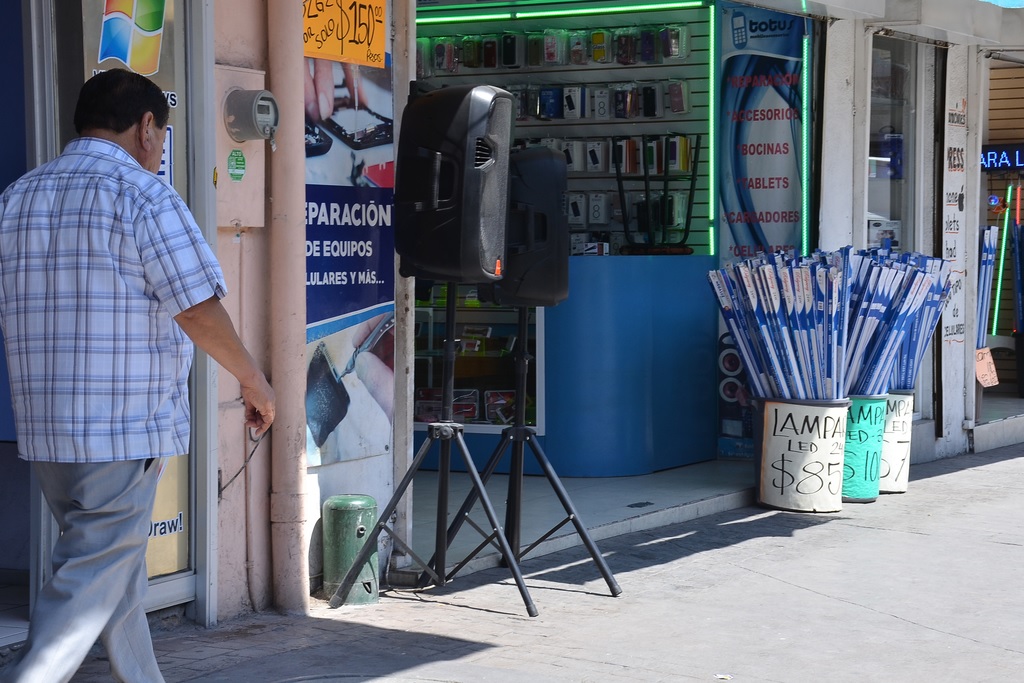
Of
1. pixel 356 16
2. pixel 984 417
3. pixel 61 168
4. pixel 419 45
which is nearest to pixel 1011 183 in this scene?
pixel 984 417

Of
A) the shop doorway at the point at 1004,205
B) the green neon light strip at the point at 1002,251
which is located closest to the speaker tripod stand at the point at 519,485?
the shop doorway at the point at 1004,205

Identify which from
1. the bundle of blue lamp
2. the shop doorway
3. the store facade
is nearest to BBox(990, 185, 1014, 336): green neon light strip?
the shop doorway

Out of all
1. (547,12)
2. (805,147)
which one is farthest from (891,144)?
(547,12)

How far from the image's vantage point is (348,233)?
6113mm

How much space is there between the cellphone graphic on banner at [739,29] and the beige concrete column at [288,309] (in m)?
4.59

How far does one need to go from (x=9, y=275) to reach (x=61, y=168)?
313 millimetres

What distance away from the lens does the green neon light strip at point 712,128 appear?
9.52 metres

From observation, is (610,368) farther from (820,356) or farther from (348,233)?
(348,233)

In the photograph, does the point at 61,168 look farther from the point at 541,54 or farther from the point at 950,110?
the point at 950,110

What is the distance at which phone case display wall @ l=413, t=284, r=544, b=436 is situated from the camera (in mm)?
9016

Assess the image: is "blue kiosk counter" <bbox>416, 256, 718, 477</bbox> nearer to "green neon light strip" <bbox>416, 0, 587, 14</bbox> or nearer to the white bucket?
the white bucket

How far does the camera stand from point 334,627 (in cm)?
560

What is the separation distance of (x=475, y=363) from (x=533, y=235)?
10.2ft

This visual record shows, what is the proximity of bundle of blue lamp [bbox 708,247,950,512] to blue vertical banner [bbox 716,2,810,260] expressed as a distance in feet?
3.49
